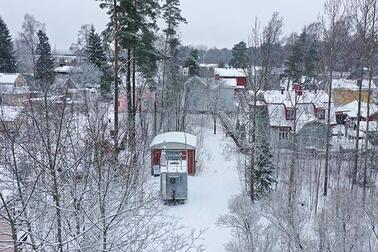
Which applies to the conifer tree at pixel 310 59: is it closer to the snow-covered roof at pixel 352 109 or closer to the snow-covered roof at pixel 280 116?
the snow-covered roof at pixel 352 109

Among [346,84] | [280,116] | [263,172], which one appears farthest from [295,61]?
[263,172]

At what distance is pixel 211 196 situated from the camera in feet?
58.2

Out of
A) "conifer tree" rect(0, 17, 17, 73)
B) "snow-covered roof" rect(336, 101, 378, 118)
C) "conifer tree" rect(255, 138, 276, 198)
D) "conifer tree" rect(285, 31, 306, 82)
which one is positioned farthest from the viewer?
"conifer tree" rect(0, 17, 17, 73)

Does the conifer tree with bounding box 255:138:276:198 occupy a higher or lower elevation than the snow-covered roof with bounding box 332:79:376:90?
lower

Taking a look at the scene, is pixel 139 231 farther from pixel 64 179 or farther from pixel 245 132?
pixel 245 132

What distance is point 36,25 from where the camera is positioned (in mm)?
49438

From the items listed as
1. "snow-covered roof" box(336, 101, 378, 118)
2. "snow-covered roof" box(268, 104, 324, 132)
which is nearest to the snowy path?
"snow-covered roof" box(268, 104, 324, 132)

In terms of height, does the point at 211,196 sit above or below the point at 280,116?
below

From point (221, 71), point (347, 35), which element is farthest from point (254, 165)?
point (221, 71)

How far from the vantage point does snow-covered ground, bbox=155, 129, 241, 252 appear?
14058 millimetres

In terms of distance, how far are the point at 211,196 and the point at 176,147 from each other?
11.1 feet

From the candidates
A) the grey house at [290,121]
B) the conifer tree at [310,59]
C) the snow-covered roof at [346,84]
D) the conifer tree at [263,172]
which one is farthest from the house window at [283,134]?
the conifer tree at [310,59]

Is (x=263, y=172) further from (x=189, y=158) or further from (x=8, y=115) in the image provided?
(x=8, y=115)

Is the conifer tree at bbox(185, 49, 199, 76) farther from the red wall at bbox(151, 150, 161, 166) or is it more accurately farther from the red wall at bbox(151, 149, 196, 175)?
the red wall at bbox(151, 150, 161, 166)
